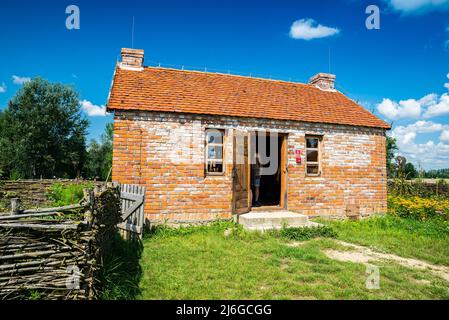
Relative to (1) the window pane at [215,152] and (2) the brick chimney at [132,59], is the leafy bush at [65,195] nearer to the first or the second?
(1) the window pane at [215,152]

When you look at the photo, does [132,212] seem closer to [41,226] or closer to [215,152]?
[215,152]

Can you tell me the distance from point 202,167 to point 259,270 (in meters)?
4.18

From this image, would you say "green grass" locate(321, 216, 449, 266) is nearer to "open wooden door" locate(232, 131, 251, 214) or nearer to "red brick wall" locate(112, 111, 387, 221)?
"red brick wall" locate(112, 111, 387, 221)

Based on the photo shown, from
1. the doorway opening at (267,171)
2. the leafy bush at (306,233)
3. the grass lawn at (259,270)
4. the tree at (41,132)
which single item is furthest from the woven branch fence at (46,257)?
the tree at (41,132)

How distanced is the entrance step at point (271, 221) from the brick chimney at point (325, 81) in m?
7.20

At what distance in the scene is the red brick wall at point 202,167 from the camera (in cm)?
816

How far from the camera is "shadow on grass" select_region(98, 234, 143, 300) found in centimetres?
386

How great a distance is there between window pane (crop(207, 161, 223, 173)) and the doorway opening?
157cm

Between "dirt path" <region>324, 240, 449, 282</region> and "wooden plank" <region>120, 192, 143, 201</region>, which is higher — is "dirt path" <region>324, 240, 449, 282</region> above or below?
below

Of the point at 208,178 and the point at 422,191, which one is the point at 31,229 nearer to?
the point at 208,178

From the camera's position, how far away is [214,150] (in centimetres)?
906

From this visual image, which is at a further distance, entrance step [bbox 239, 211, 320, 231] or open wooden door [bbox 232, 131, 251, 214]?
open wooden door [bbox 232, 131, 251, 214]

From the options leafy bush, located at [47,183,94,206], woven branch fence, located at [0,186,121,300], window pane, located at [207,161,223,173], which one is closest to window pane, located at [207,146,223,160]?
window pane, located at [207,161,223,173]

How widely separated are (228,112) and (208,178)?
2261 millimetres
